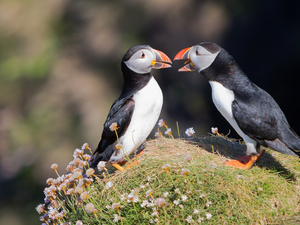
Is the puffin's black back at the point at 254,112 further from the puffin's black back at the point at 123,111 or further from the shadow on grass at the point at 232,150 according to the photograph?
the puffin's black back at the point at 123,111

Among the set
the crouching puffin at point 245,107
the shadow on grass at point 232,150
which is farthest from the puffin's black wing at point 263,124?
the shadow on grass at point 232,150

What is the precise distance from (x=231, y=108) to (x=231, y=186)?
2.13ft

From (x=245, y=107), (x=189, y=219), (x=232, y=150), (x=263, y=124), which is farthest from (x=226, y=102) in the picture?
(x=189, y=219)

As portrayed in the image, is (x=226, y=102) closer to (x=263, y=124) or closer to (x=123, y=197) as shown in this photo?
(x=263, y=124)

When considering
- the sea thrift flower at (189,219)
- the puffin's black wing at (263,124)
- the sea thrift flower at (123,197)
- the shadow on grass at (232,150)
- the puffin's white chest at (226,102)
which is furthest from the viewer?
the shadow on grass at (232,150)

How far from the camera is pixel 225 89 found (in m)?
2.44

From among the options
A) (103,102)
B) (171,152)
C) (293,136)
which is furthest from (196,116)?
(293,136)

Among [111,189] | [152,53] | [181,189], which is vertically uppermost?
[152,53]

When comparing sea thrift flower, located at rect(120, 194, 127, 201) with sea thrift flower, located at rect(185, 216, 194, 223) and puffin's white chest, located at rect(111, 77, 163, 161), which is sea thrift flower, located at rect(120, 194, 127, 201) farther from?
puffin's white chest, located at rect(111, 77, 163, 161)

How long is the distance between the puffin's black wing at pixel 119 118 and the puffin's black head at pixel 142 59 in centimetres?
27

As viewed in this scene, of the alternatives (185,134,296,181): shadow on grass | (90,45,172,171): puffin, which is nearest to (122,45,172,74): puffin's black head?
(90,45,172,171): puffin

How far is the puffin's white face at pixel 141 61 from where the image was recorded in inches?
98.2

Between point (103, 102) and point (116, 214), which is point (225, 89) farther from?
point (103, 102)

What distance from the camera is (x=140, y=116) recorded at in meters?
2.52
